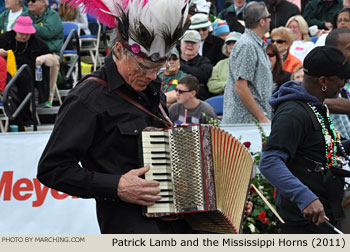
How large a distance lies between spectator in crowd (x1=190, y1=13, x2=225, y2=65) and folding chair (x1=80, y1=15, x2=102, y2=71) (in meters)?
2.91

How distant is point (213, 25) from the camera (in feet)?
40.6

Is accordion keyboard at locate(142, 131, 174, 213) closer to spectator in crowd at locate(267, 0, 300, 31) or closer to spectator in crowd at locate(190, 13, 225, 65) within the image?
Result: spectator in crowd at locate(190, 13, 225, 65)

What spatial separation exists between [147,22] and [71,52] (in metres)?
8.67

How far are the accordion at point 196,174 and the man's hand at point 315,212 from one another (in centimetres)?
39

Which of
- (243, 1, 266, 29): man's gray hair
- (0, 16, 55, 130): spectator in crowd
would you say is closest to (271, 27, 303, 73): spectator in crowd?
(243, 1, 266, 29): man's gray hair

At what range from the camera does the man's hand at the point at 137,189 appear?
352 cm

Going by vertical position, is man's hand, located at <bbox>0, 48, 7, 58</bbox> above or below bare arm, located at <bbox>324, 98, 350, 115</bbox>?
below

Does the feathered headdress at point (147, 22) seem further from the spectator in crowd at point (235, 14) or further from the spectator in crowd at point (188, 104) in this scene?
the spectator in crowd at point (235, 14)

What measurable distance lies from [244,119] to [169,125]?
11.5 feet

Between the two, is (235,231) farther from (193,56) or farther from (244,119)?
(193,56)

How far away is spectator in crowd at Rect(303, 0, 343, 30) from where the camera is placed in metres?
13.3

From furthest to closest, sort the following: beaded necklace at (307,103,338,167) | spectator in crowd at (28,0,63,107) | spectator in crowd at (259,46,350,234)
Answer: spectator in crowd at (28,0,63,107) → beaded necklace at (307,103,338,167) → spectator in crowd at (259,46,350,234)

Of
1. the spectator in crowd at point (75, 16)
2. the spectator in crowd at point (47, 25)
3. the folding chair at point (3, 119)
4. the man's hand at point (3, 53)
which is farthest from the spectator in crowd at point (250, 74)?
the spectator in crowd at point (75, 16)

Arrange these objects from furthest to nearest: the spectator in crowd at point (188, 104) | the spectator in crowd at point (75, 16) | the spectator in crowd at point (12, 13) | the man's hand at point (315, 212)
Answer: the spectator in crowd at point (75, 16)
the spectator in crowd at point (12, 13)
the spectator in crowd at point (188, 104)
the man's hand at point (315, 212)
